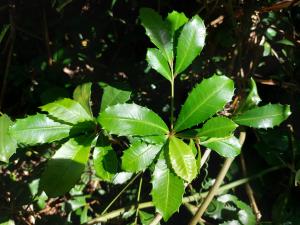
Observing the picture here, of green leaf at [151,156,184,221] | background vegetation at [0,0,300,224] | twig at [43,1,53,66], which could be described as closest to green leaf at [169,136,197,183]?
green leaf at [151,156,184,221]

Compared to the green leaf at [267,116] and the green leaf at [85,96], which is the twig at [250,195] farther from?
the green leaf at [85,96]

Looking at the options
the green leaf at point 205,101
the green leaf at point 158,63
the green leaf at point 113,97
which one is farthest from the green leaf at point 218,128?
the green leaf at point 113,97

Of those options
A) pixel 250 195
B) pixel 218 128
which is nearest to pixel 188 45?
pixel 218 128

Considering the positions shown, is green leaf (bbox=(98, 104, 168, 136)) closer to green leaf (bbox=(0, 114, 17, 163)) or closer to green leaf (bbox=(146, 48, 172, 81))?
green leaf (bbox=(146, 48, 172, 81))

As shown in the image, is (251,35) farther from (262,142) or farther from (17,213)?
(17,213)

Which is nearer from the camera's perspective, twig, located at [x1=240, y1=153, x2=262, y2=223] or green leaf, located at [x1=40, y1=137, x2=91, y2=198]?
green leaf, located at [x1=40, y1=137, x2=91, y2=198]
